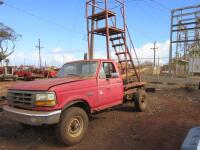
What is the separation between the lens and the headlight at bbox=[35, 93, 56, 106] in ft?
17.4

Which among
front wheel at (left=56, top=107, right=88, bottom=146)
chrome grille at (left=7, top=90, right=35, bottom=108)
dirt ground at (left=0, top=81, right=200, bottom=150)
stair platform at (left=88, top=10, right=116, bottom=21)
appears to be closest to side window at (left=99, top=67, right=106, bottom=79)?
front wheel at (left=56, top=107, right=88, bottom=146)

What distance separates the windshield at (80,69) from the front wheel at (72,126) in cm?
133

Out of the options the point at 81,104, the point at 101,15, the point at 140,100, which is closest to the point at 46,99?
the point at 81,104

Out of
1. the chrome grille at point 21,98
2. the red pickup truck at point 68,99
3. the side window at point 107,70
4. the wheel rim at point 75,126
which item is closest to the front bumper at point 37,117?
the red pickup truck at point 68,99

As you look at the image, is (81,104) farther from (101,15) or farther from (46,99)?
(101,15)

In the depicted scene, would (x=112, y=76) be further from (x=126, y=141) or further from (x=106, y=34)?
(x=106, y=34)

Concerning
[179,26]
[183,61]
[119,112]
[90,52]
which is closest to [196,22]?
[179,26]

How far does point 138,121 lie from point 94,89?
2.17m

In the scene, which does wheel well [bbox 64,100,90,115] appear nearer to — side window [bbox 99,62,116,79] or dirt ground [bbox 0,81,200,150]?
dirt ground [bbox 0,81,200,150]

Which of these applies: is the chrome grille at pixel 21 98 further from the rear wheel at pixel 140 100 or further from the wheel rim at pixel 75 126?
the rear wheel at pixel 140 100

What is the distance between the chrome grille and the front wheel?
2.70ft

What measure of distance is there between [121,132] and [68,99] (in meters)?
1.92

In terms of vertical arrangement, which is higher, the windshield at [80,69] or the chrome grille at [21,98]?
the windshield at [80,69]

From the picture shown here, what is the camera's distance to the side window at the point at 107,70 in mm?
6966
